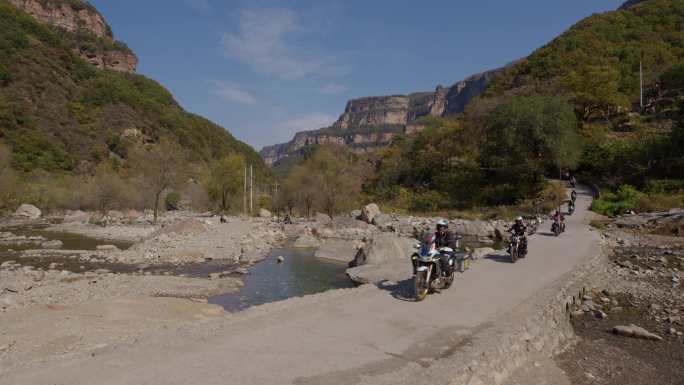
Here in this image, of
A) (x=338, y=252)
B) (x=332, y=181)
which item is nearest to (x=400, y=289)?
(x=338, y=252)

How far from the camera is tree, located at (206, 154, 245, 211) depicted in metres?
60.2

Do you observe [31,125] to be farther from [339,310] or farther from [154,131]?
[339,310]

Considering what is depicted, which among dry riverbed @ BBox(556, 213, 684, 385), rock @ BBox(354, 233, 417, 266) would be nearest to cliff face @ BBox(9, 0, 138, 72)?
Result: rock @ BBox(354, 233, 417, 266)

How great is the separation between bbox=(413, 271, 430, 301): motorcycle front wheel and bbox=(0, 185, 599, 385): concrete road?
252mm

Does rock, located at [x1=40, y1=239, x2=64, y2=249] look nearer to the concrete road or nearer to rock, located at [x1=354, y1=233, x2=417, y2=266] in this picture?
rock, located at [x1=354, y1=233, x2=417, y2=266]

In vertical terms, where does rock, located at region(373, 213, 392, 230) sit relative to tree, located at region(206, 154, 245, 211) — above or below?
below

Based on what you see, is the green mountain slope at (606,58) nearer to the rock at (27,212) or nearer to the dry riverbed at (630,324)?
the dry riverbed at (630,324)

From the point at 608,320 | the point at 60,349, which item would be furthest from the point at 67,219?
the point at 608,320

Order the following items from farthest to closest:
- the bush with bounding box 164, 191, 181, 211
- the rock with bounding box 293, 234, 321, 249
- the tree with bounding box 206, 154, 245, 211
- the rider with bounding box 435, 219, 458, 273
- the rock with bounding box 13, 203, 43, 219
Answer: the bush with bounding box 164, 191, 181, 211 → the tree with bounding box 206, 154, 245, 211 → the rock with bounding box 13, 203, 43, 219 → the rock with bounding box 293, 234, 321, 249 → the rider with bounding box 435, 219, 458, 273

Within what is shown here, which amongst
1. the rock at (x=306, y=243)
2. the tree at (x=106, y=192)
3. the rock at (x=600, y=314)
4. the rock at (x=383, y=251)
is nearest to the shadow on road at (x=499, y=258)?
the rock at (x=383, y=251)

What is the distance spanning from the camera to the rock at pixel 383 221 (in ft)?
122

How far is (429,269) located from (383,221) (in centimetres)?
2964

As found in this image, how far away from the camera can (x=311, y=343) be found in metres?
6.93

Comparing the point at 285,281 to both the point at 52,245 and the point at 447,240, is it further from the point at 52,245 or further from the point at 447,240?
the point at 52,245
